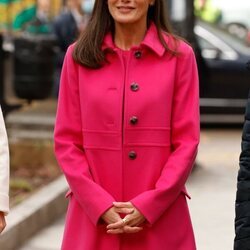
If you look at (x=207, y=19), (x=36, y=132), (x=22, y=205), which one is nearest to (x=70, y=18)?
(x=207, y=19)

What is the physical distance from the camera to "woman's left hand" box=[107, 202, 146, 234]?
4.15 meters

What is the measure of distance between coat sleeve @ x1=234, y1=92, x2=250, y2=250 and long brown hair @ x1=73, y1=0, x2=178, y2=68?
0.47 meters

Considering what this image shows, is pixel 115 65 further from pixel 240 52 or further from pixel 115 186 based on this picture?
pixel 240 52

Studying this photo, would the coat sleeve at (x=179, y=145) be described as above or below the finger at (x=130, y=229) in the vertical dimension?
above

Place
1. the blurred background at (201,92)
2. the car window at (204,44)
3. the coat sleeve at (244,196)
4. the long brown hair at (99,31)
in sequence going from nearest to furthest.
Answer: the coat sleeve at (244,196) < the long brown hair at (99,31) < the blurred background at (201,92) < the car window at (204,44)

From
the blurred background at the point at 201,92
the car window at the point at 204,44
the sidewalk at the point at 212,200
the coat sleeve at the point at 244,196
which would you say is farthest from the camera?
the car window at the point at 204,44

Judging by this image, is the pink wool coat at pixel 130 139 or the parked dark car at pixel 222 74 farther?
the parked dark car at pixel 222 74

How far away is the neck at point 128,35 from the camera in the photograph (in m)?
4.37

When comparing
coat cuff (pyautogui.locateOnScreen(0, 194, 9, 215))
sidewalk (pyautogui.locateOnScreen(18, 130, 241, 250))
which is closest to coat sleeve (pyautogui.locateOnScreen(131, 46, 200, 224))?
coat cuff (pyautogui.locateOnScreen(0, 194, 9, 215))

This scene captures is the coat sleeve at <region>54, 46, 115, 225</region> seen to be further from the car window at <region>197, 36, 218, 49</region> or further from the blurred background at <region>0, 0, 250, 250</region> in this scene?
the car window at <region>197, 36, 218, 49</region>

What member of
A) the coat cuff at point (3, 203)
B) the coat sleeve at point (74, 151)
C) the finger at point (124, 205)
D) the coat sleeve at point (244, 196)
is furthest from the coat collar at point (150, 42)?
the coat cuff at point (3, 203)

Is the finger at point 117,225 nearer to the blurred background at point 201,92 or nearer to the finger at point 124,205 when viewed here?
the finger at point 124,205

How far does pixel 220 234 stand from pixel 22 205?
59.5 inches

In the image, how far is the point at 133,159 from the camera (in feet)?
14.1
